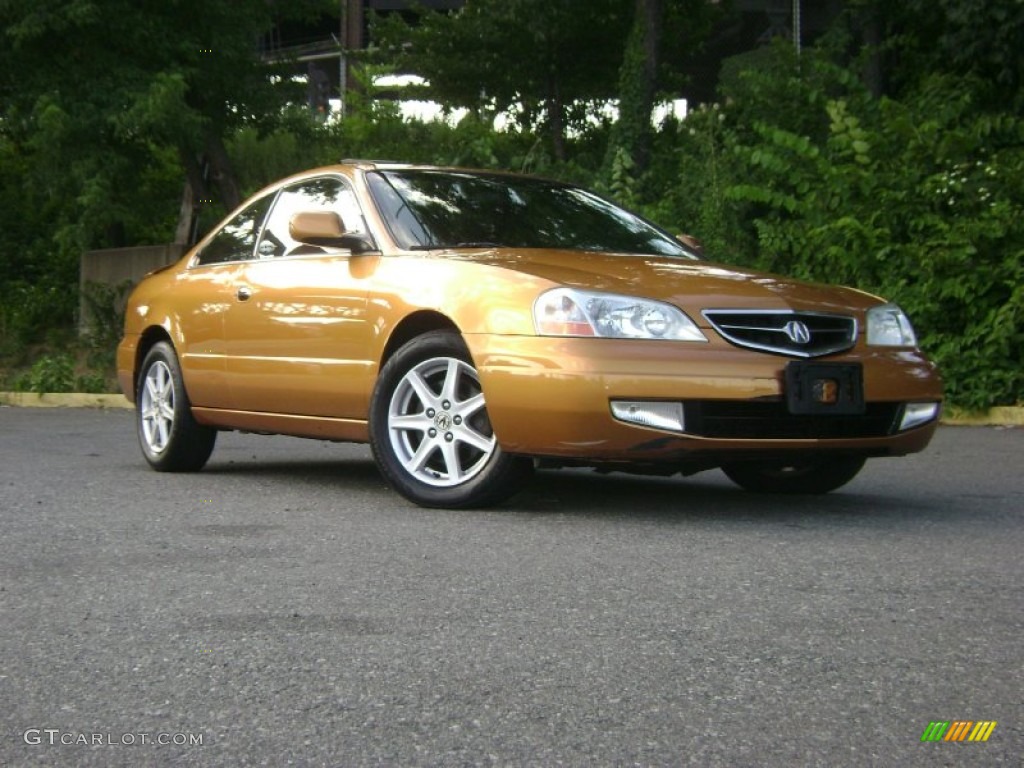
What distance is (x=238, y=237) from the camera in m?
8.50

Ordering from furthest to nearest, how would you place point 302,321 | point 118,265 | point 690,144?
point 118,265, point 690,144, point 302,321

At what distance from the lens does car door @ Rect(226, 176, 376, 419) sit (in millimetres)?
7188

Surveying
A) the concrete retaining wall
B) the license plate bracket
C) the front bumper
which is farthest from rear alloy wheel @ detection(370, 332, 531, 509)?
the concrete retaining wall

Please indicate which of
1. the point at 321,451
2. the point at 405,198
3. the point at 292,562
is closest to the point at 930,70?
the point at 321,451

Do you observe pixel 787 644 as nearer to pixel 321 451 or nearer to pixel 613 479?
pixel 613 479

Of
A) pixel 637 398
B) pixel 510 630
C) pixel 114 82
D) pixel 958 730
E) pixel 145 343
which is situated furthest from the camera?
pixel 114 82

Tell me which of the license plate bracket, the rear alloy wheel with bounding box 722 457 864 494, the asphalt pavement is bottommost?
the rear alloy wheel with bounding box 722 457 864 494

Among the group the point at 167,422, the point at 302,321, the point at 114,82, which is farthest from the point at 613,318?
the point at 114,82

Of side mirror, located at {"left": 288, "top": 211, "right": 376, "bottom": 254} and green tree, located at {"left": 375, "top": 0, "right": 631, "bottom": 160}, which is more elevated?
green tree, located at {"left": 375, "top": 0, "right": 631, "bottom": 160}

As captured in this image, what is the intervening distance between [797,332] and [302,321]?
2312 millimetres

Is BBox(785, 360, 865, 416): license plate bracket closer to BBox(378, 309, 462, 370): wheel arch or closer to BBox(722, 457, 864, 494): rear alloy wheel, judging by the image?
BBox(722, 457, 864, 494): rear alloy wheel

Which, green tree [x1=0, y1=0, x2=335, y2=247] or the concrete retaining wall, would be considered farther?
the concrete retaining wall

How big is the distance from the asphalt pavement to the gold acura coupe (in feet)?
0.98

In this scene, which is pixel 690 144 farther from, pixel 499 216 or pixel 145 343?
pixel 499 216
